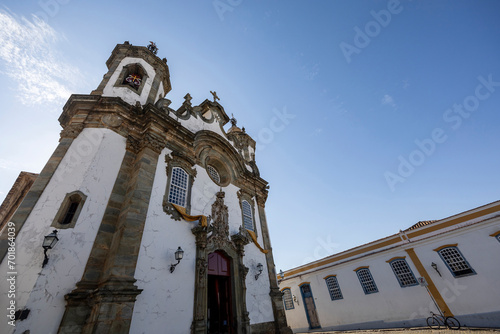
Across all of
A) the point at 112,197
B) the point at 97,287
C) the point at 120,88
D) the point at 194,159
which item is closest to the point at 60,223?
the point at 112,197

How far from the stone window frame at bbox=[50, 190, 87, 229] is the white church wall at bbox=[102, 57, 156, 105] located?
586cm

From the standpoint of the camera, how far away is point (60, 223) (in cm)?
686

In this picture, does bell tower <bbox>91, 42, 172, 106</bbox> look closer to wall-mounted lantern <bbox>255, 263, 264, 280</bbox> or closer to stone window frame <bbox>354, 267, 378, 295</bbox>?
wall-mounted lantern <bbox>255, 263, 264, 280</bbox>

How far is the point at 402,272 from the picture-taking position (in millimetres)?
16172

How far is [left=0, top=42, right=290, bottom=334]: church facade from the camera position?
588cm

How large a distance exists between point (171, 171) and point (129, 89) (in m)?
5.91

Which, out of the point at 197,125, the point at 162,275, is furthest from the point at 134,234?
the point at 197,125

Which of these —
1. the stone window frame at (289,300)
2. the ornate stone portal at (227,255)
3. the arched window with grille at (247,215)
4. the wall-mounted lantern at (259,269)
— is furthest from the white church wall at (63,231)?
the stone window frame at (289,300)

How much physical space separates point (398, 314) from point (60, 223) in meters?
21.0

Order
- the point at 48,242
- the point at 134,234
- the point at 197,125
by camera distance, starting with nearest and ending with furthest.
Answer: the point at 48,242 → the point at 134,234 → the point at 197,125

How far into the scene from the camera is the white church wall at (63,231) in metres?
5.58

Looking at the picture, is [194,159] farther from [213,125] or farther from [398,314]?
[398,314]

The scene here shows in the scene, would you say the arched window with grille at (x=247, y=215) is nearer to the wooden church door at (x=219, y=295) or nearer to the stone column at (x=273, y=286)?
the stone column at (x=273, y=286)

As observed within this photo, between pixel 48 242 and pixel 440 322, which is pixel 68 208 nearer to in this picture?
pixel 48 242
